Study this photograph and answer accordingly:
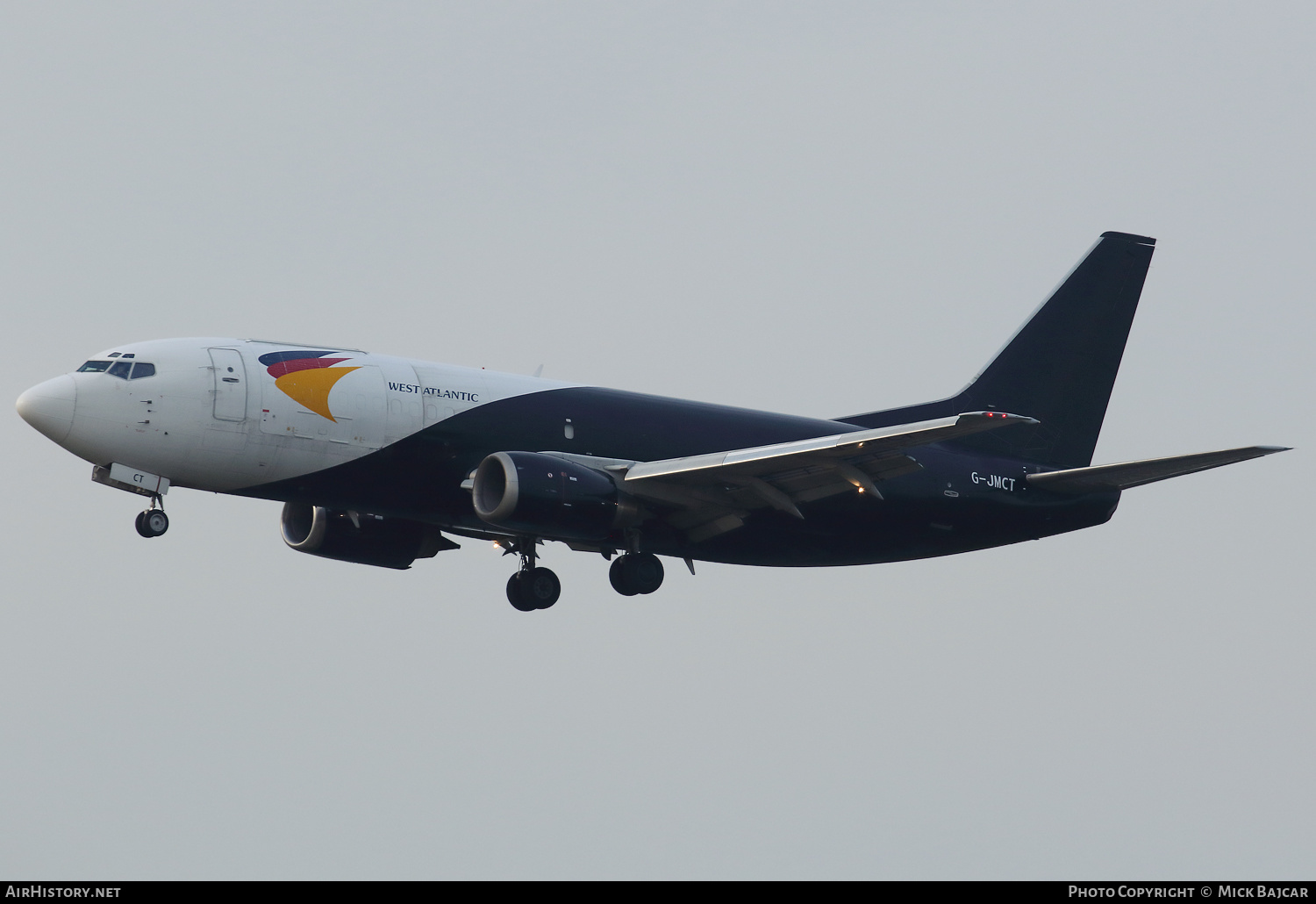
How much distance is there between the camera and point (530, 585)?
39.5 m

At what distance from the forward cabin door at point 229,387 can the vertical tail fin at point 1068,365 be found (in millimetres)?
16729

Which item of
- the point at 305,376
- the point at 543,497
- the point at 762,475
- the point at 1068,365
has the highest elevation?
the point at 1068,365

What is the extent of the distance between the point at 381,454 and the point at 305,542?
5876 millimetres

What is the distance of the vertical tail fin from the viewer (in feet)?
142

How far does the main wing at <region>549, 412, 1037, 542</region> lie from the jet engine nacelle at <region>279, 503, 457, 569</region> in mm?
5846

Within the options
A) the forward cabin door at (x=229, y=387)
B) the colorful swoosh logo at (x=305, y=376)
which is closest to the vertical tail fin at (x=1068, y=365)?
the colorful swoosh logo at (x=305, y=376)

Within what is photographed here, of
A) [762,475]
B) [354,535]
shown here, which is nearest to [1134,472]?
[762,475]

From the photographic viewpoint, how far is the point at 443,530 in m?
38.9

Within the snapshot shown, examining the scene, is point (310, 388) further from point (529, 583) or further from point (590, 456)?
point (529, 583)

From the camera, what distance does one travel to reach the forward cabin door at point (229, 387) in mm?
33938

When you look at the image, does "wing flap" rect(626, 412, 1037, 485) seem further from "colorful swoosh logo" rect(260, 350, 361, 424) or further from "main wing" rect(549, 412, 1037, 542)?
"colorful swoosh logo" rect(260, 350, 361, 424)

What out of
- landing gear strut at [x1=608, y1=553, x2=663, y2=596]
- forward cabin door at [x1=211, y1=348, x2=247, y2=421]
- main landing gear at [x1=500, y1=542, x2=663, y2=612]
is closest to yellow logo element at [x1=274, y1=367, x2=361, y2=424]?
forward cabin door at [x1=211, y1=348, x2=247, y2=421]

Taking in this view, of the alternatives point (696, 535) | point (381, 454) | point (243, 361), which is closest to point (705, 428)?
point (696, 535)

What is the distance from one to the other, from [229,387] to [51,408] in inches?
141
